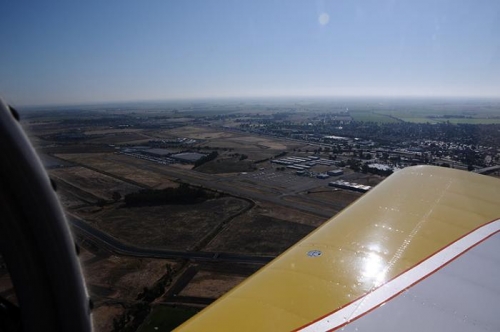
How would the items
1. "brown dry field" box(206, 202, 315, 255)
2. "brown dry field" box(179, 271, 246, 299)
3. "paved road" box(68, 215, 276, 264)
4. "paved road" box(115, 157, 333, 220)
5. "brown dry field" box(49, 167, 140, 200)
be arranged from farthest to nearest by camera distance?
"brown dry field" box(49, 167, 140, 200)
"paved road" box(115, 157, 333, 220)
"brown dry field" box(206, 202, 315, 255)
"paved road" box(68, 215, 276, 264)
"brown dry field" box(179, 271, 246, 299)

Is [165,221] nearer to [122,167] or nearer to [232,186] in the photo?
[232,186]

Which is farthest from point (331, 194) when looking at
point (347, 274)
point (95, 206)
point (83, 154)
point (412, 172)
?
point (83, 154)

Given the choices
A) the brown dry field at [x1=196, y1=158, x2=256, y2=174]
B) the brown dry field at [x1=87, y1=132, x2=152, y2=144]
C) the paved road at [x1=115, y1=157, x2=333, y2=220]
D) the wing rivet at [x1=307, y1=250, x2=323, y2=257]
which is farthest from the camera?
the brown dry field at [x1=87, y1=132, x2=152, y2=144]

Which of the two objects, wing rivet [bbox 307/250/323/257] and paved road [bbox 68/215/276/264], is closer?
wing rivet [bbox 307/250/323/257]

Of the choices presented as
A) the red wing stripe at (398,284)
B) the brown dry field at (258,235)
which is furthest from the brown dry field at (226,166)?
the red wing stripe at (398,284)

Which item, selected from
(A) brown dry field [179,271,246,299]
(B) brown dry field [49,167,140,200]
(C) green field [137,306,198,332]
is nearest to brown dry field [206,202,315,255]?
(A) brown dry field [179,271,246,299]

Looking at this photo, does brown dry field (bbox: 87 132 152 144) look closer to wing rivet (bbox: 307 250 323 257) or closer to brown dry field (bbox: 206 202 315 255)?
brown dry field (bbox: 206 202 315 255)

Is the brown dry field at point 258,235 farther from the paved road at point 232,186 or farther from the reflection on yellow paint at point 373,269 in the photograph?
the reflection on yellow paint at point 373,269
